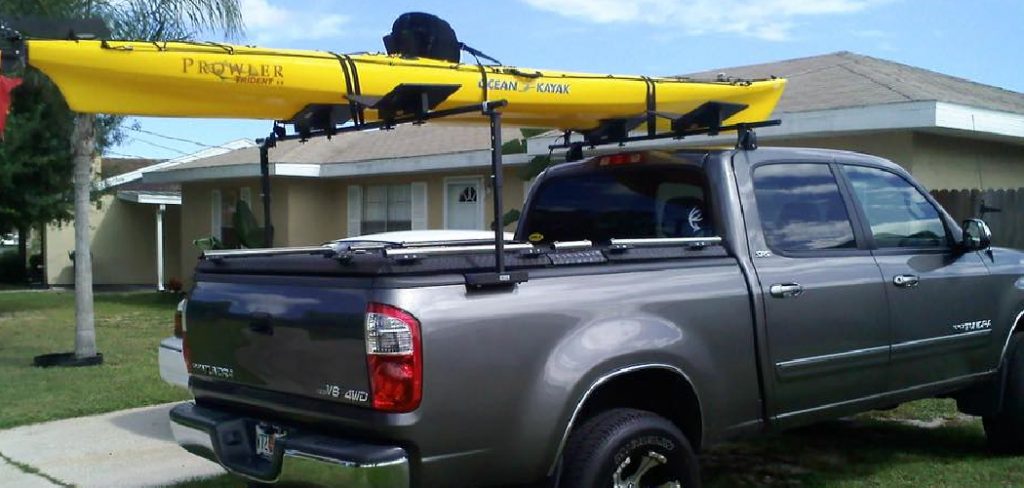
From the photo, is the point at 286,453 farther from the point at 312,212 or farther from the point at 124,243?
the point at 124,243

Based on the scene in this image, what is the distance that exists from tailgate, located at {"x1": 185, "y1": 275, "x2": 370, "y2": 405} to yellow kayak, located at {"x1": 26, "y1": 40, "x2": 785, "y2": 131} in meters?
1.01

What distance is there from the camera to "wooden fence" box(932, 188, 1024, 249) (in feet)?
36.5

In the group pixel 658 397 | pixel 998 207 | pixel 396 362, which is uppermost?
pixel 998 207

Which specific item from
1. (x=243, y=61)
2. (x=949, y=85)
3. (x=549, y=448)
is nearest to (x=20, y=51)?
(x=243, y=61)

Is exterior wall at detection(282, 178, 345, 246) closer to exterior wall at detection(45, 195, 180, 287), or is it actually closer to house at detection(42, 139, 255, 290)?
house at detection(42, 139, 255, 290)

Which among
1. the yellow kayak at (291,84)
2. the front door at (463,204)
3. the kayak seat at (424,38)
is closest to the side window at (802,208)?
the yellow kayak at (291,84)

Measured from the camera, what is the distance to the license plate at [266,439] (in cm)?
437

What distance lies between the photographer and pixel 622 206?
5887mm

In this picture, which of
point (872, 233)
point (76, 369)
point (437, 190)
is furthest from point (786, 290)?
point (437, 190)

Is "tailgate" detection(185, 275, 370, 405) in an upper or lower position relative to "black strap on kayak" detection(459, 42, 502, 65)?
lower

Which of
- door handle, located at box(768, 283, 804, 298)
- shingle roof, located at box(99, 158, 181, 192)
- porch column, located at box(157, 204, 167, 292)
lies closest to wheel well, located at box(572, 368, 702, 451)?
door handle, located at box(768, 283, 804, 298)

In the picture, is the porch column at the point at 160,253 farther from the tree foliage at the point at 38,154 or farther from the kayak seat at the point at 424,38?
the kayak seat at the point at 424,38

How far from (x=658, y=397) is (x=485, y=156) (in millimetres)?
11422

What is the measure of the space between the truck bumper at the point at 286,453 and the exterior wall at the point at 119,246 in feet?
85.7
